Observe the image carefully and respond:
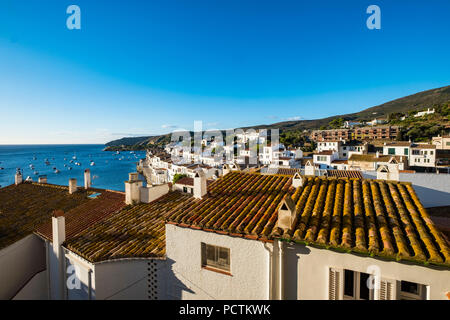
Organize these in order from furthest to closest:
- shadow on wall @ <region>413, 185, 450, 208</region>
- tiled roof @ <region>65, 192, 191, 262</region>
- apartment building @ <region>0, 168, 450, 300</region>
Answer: shadow on wall @ <region>413, 185, 450, 208</region>, tiled roof @ <region>65, 192, 191, 262</region>, apartment building @ <region>0, 168, 450, 300</region>

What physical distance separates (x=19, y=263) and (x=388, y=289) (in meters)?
15.1

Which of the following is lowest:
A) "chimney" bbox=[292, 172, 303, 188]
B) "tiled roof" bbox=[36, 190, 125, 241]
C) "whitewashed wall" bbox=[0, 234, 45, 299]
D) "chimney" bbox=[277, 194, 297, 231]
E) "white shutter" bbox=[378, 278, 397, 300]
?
"whitewashed wall" bbox=[0, 234, 45, 299]

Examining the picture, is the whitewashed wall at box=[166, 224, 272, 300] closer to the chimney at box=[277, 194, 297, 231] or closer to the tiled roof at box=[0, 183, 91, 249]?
the chimney at box=[277, 194, 297, 231]

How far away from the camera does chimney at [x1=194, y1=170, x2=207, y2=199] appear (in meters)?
7.92

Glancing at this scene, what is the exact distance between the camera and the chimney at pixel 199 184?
7922 millimetres

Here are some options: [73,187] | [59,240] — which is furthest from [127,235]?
[73,187]

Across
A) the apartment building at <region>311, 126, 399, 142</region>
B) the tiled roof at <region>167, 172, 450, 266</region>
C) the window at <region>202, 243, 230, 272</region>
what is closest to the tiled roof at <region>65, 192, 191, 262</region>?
the window at <region>202, 243, 230, 272</region>

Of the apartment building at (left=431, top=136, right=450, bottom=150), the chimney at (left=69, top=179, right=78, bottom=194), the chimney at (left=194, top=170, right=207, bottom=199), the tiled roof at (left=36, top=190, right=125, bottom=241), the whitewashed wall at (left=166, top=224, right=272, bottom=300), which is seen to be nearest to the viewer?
the whitewashed wall at (left=166, top=224, right=272, bottom=300)

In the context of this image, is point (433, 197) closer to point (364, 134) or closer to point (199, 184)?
point (199, 184)

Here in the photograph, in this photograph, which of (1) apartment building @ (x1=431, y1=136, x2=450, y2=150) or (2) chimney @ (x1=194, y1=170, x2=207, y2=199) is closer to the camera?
(2) chimney @ (x1=194, y1=170, x2=207, y2=199)

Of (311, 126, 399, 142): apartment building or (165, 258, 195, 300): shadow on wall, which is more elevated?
(311, 126, 399, 142): apartment building

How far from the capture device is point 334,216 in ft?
19.2

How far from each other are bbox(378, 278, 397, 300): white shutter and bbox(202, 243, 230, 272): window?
11.7ft

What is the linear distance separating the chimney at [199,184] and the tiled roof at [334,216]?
0.27 m
